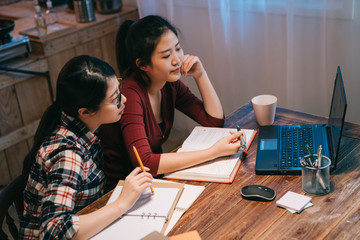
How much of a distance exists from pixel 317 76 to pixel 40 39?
1620 millimetres

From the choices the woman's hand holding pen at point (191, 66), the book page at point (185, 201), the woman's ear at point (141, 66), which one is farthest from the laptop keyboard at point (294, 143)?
the woman's ear at point (141, 66)

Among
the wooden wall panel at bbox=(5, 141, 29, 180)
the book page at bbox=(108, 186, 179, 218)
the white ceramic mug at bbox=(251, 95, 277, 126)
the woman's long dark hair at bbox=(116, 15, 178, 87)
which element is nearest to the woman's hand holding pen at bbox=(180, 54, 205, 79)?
the woman's long dark hair at bbox=(116, 15, 178, 87)

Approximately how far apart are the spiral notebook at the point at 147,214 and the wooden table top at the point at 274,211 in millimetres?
51

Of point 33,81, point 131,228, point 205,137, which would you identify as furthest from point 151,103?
point 33,81

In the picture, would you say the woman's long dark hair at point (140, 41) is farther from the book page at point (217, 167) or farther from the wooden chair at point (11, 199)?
the wooden chair at point (11, 199)

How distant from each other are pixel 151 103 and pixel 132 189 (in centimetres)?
58

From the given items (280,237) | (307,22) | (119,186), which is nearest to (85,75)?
(119,186)

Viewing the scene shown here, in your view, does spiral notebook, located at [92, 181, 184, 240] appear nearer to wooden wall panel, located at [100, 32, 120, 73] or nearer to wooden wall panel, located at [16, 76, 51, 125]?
wooden wall panel, located at [16, 76, 51, 125]

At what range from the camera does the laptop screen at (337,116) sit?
53.6 inches

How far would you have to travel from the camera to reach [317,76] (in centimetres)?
237

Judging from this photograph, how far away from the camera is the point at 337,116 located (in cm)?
146

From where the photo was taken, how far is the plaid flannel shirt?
124 centimetres

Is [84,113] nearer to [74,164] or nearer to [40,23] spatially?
[74,164]

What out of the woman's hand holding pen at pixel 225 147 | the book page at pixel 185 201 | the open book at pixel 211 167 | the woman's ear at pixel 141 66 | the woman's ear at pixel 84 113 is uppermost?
the woman's ear at pixel 141 66
